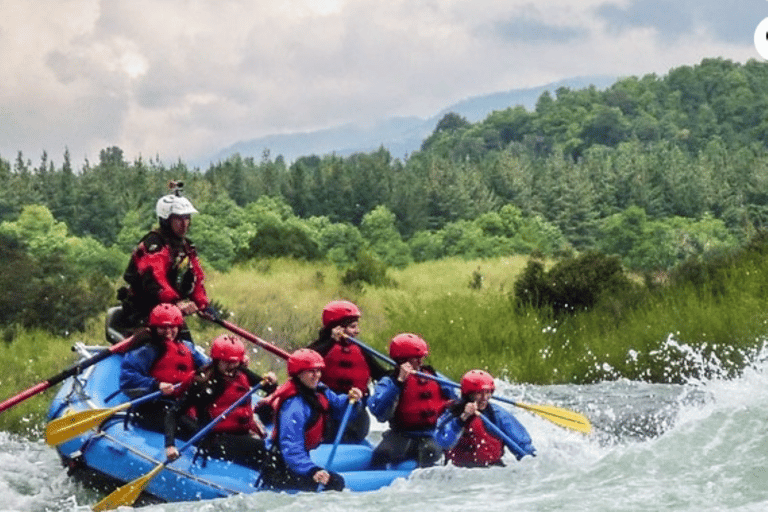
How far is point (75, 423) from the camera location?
468 inches

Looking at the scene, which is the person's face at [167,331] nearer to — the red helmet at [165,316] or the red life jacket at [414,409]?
the red helmet at [165,316]

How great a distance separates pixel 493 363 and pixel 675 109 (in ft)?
278

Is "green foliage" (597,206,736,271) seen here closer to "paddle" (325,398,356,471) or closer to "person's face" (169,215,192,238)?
"person's face" (169,215,192,238)

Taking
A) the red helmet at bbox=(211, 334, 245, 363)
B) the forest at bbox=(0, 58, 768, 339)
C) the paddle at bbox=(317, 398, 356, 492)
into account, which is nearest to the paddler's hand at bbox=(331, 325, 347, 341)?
the paddle at bbox=(317, 398, 356, 492)

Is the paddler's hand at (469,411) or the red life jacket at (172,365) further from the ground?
the red life jacket at (172,365)

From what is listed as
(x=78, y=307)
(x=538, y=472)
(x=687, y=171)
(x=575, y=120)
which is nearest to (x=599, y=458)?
(x=538, y=472)

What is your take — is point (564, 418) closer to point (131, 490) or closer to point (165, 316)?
point (165, 316)

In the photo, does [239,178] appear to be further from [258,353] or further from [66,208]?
[258,353]

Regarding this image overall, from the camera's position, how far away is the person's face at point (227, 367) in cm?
1154

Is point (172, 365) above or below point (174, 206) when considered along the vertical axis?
below

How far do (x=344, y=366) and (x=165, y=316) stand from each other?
1527mm

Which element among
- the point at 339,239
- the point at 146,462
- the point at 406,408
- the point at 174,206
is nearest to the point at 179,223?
the point at 174,206

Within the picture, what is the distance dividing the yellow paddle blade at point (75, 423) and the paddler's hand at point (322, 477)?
1.83 metres

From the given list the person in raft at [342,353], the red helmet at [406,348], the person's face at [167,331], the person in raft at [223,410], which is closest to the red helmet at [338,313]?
the person in raft at [342,353]
